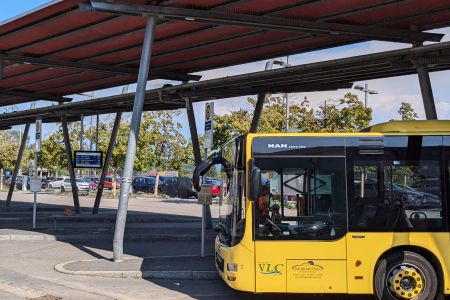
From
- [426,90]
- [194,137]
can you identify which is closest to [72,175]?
[194,137]

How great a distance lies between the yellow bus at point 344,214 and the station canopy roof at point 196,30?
3.53 meters

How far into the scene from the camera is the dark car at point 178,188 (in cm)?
4425

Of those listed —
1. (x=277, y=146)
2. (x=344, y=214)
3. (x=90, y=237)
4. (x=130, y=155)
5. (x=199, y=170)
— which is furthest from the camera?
(x=90, y=237)

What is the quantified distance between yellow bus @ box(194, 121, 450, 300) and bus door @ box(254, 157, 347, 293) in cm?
1

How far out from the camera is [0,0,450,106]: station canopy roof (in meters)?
11.2

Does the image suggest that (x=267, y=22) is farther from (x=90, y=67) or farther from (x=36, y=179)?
(x=36, y=179)

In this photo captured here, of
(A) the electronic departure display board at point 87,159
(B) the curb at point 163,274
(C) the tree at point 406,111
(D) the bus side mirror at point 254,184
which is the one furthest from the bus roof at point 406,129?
(C) the tree at point 406,111

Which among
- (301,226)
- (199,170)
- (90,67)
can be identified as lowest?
(301,226)

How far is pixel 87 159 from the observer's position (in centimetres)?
2247

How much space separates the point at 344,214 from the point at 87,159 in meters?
15.8

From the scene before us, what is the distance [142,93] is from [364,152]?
545cm

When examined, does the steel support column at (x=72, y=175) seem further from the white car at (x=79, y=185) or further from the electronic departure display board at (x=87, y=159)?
the white car at (x=79, y=185)

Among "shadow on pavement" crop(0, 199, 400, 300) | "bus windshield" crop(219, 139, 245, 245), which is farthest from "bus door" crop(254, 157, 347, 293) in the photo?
"shadow on pavement" crop(0, 199, 400, 300)

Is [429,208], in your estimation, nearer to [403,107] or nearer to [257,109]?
[257,109]
